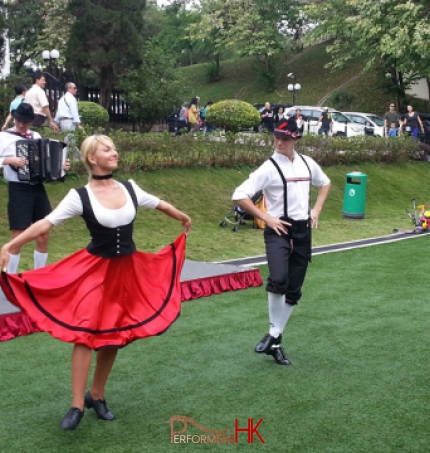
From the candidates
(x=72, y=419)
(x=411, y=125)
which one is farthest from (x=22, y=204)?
(x=411, y=125)

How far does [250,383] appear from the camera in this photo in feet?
18.1

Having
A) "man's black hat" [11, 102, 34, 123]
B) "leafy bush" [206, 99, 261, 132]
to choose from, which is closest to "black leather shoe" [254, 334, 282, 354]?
"man's black hat" [11, 102, 34, 123]

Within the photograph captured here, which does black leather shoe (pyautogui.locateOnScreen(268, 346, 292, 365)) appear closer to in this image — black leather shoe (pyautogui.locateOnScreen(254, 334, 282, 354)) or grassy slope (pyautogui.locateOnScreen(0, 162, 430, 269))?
black leather shoe (pyautogui.locateOnScreen(254, 334, 282, 354))

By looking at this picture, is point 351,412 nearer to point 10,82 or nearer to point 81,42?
point 10,82

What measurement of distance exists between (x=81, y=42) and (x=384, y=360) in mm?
21917

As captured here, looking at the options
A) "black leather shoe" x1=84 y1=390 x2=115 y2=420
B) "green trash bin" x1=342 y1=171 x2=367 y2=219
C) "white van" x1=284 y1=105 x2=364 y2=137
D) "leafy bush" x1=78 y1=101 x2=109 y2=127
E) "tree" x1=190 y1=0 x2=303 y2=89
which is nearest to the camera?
"black leather shoe" x1=84 y1=390 x2=115 y2=420

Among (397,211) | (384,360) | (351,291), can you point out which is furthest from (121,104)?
(384,360)

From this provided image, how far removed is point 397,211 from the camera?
16.6 metres

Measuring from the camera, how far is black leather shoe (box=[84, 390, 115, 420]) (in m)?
4.77

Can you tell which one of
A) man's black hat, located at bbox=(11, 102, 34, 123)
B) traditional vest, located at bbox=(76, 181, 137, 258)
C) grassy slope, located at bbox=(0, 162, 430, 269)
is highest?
man's black hat, located at bbox=(11, 102, 34, 123)

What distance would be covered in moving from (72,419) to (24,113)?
12.6 ft

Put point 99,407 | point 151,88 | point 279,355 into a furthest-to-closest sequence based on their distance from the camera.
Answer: point 151,88
point 279,355
point 99,407

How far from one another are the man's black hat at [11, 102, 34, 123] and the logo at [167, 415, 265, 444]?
3893 mm

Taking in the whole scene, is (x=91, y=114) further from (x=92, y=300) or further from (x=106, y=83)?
(x=92, y=300)
